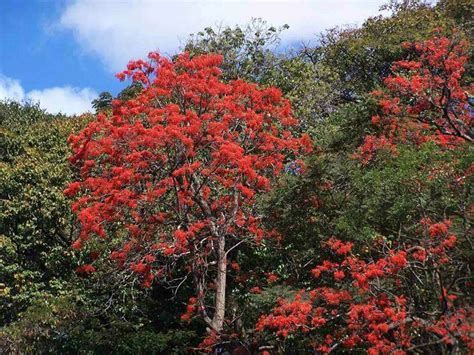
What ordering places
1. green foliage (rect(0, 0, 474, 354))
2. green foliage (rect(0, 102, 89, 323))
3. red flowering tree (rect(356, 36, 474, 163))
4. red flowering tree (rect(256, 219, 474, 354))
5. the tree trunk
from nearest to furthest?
red flowering tree (rect(256, 219, 474, 354)) → green foliage (rect(0, 0, 474, 354)) → the tree trunk → red flowering tree (rect(356, 36, 474, 163)) → green foliage (rect(0, 102, 89, 323))

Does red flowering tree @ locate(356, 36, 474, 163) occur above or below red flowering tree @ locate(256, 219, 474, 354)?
above

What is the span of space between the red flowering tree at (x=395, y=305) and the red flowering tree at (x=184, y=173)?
263 centimetres

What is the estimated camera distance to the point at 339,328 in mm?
10500

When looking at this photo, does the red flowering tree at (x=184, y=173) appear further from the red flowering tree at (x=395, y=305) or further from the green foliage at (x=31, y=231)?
the green foliage at (x=31, y=231)

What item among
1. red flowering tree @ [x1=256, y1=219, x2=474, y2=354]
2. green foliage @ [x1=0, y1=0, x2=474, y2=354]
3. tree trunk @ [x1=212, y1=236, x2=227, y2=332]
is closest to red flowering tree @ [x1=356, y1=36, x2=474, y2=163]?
green foliage @ [x1=0, y1=0, x2=474, y2=354]

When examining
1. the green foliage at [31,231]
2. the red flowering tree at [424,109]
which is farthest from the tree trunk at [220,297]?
the green foliage at [31,231]

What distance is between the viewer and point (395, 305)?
928 centimetres

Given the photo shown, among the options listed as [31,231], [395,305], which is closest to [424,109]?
[395,305]

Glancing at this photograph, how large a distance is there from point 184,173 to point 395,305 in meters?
5.09

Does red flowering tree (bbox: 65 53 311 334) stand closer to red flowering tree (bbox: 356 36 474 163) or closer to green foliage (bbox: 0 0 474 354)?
green foliage (bbox: 0 0 474 354)

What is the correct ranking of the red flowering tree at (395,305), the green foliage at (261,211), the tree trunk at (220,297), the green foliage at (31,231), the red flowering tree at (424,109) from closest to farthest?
the red flowering tree at (395,305), the green foliage at (261,211), the tree trunk at (220,297), the red flowering tree at (424,109), the green foliage at (31,231)

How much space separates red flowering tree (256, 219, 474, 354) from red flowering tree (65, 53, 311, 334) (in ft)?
8.62

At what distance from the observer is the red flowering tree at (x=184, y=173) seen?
12305 mm

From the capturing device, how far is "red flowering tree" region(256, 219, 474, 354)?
335 inches
